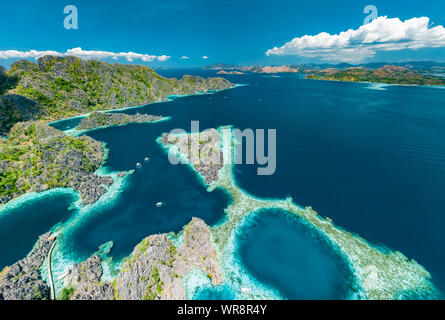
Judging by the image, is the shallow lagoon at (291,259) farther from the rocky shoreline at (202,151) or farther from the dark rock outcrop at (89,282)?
the rocky shoreline at (202,151)

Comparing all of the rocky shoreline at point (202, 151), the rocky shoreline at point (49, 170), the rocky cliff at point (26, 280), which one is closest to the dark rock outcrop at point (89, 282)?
the rocky cliff at point (26, 280)

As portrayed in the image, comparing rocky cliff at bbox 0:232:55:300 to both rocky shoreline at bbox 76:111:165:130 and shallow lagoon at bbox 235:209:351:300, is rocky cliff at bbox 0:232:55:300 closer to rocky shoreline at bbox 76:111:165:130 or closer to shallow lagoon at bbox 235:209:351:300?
shallow lagoon at bbox 235:209:351:300

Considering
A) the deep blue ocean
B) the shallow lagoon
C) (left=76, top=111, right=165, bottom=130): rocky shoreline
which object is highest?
(left=76, top=111, right=165, bottom=130): rocky shoreline

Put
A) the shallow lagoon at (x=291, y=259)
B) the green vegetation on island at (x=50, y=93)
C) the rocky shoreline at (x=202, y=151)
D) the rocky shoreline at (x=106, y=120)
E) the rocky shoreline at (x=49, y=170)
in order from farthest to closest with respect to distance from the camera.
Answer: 1. the green vegetation on island at (x=50, y=93)
2. the rocky shoreline at (x=106, y=120)
3. the rocky shoreline at (x=202, y=151)
4. the rocky shoreline at (x=49, y=170)
5. the shallow lagoon at (x=291, y=259)

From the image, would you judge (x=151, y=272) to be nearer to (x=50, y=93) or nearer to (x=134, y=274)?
(x=134, y=274)

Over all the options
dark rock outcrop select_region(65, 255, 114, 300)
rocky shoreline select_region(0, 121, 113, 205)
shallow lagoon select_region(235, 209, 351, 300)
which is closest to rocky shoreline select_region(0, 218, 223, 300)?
dark rock outcrop select_region(65, 255, 114, 300)

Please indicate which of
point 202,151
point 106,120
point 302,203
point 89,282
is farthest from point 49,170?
point 302,203
